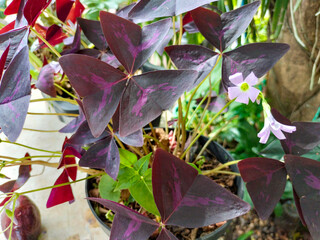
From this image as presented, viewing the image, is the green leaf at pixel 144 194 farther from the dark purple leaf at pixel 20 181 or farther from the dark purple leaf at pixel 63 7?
the dark purple leaf at pixel 63 7

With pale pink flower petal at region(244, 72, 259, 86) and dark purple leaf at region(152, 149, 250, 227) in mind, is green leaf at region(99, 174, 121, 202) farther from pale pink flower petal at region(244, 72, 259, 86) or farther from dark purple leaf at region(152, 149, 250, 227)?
pale pink flower petal at region(244, 72, 259, 86)

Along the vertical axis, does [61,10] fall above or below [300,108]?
above

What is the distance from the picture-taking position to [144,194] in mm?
633

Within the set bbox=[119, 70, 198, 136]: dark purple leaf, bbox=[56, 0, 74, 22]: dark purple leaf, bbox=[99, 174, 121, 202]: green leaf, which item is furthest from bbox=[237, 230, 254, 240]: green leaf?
bbox=[56, 0, 74, 22]: dark purple leaf

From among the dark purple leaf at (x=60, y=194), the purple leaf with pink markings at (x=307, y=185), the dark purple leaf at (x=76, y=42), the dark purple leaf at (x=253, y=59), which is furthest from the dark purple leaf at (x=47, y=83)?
the purple leaf with pink markings at (x=307, y=185)

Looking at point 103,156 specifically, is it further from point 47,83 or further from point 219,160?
point 219,160

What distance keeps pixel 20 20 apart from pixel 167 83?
330mm

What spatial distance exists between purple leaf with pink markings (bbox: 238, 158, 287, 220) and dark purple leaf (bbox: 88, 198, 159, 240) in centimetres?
18

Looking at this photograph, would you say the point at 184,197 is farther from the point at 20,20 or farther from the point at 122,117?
the point at 20,20

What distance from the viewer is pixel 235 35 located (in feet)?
1.93

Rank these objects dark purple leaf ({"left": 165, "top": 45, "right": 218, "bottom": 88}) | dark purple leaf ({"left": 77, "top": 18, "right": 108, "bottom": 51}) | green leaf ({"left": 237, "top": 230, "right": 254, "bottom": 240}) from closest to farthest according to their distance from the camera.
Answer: dark purple leaf ({"left": 165, "top": 45, "right": 218, "bottom": 88}), dark purple leaf ({"left": 77, "top": 18, "right": 108, "bottom": 51}), green leaf ({"left": 237, "top": 230, "right": 254, "bottom": 240})

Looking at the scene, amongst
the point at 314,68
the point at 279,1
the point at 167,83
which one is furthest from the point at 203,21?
the point at 314,68

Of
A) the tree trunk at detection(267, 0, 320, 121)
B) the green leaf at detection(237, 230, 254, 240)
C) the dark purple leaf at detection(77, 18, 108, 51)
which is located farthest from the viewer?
the green leaf at detection(237, 230, 254, 240)

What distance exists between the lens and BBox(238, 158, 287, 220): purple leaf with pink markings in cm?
55
